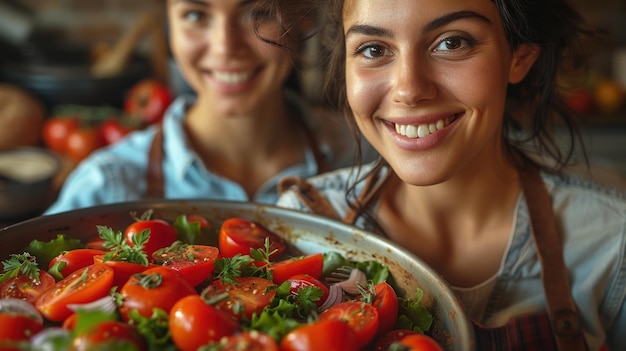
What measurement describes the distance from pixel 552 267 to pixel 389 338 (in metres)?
0.44

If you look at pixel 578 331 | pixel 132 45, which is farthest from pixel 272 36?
pixel 132 45

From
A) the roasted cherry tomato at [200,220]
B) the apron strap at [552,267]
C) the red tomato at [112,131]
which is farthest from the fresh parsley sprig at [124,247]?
the red tomato at [112,131]

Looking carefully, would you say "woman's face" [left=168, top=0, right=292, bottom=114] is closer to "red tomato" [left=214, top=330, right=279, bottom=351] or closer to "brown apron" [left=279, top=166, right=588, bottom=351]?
"brown apron" [left=279, top=166, right=588, bottom=351]

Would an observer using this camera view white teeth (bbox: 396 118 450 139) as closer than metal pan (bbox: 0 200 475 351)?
No

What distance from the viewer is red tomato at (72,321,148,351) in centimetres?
64

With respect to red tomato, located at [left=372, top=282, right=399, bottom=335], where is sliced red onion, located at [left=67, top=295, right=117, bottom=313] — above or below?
above

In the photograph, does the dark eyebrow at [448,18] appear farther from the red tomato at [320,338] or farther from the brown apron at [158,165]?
the brown apron at [158,165]

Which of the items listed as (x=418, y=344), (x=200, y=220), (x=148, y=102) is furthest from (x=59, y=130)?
(x=418, y=344)

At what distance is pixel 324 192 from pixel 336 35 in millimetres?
274

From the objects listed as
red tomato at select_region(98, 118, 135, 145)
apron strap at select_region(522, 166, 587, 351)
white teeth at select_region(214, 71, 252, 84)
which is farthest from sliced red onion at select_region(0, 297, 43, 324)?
red tomato at select_region(98, 118, 135, 145)

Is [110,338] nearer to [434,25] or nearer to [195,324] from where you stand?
[195,324]

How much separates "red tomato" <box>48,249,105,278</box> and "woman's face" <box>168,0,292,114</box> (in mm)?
718

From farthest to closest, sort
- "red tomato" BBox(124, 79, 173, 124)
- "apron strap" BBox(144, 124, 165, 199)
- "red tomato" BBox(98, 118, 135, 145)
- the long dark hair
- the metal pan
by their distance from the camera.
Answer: "red tomato" BBox(124, 79, 173, 124)
"red tomato" BBox(98, 118, 135, 145)
"apron strap" BBox(144, 124, 165, 199)
the long dark hair
the metal pan

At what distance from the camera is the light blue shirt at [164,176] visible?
63.6 inches
